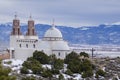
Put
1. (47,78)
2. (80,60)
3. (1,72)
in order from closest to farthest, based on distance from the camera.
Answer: (1,72)
(47,78)
(80,60)

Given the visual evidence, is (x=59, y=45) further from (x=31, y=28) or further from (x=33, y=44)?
(x=31, y=28)

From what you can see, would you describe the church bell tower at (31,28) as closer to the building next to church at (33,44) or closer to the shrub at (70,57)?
the building next to church at (33,44)

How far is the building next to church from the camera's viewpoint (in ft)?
313

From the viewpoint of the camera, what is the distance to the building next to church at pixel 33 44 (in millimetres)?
95500

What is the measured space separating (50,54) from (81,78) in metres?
19.3

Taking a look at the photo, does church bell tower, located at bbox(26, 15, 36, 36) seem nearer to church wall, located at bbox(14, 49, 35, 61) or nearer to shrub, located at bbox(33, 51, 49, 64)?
church wall, located at bbox(14, 49, 35, 61)

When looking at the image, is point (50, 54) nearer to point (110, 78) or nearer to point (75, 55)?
point (75, 55)

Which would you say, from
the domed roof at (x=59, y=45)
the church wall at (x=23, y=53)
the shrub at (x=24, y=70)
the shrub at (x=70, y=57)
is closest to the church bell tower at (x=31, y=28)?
the church wall at (x=23, y=53)

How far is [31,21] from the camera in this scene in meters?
100

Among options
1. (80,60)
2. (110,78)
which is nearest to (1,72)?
(110,78)

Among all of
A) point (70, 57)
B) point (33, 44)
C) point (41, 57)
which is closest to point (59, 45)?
point (33, 44)

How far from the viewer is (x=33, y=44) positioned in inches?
3794

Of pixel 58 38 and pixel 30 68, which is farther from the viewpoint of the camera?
pixel 58 38

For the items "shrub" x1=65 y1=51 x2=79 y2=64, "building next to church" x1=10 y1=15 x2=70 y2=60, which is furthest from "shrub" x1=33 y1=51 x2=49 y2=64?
A: "building next to church" x1=10 y1=15 x2=70 y2=60
